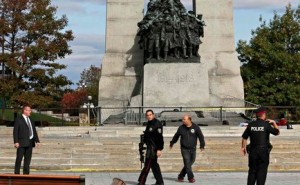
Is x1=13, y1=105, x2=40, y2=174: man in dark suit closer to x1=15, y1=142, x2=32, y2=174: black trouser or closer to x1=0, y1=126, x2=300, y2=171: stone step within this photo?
x1=15, y1=142, x2=32, y2=174: black trouser

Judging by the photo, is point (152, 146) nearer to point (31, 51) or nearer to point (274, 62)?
point (31, 51)

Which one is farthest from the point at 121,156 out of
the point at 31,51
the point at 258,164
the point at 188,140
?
the point at 31,51

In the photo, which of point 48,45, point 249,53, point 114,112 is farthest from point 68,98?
point 114,112

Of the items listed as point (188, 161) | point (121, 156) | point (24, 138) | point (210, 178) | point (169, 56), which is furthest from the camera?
point (169, 56)

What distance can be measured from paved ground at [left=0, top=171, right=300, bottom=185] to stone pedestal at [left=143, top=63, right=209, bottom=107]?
1285 centimetres

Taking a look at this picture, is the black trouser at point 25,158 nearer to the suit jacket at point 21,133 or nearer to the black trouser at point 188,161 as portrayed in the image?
the suit jacket at point 21,133

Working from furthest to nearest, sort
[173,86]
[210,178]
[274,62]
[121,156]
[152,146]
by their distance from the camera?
[274,62] → [173,86] → [121,156] → [210,178] → [152,146]

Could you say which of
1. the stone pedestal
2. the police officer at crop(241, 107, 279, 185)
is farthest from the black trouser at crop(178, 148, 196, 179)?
the stone pedestal

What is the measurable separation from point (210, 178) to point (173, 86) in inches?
558

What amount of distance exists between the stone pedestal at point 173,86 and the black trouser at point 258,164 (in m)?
17.7

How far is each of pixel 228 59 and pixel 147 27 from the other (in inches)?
222

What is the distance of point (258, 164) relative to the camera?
1076 cm

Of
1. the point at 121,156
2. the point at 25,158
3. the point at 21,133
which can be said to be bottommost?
the point at 121,156

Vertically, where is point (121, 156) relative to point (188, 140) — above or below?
below
